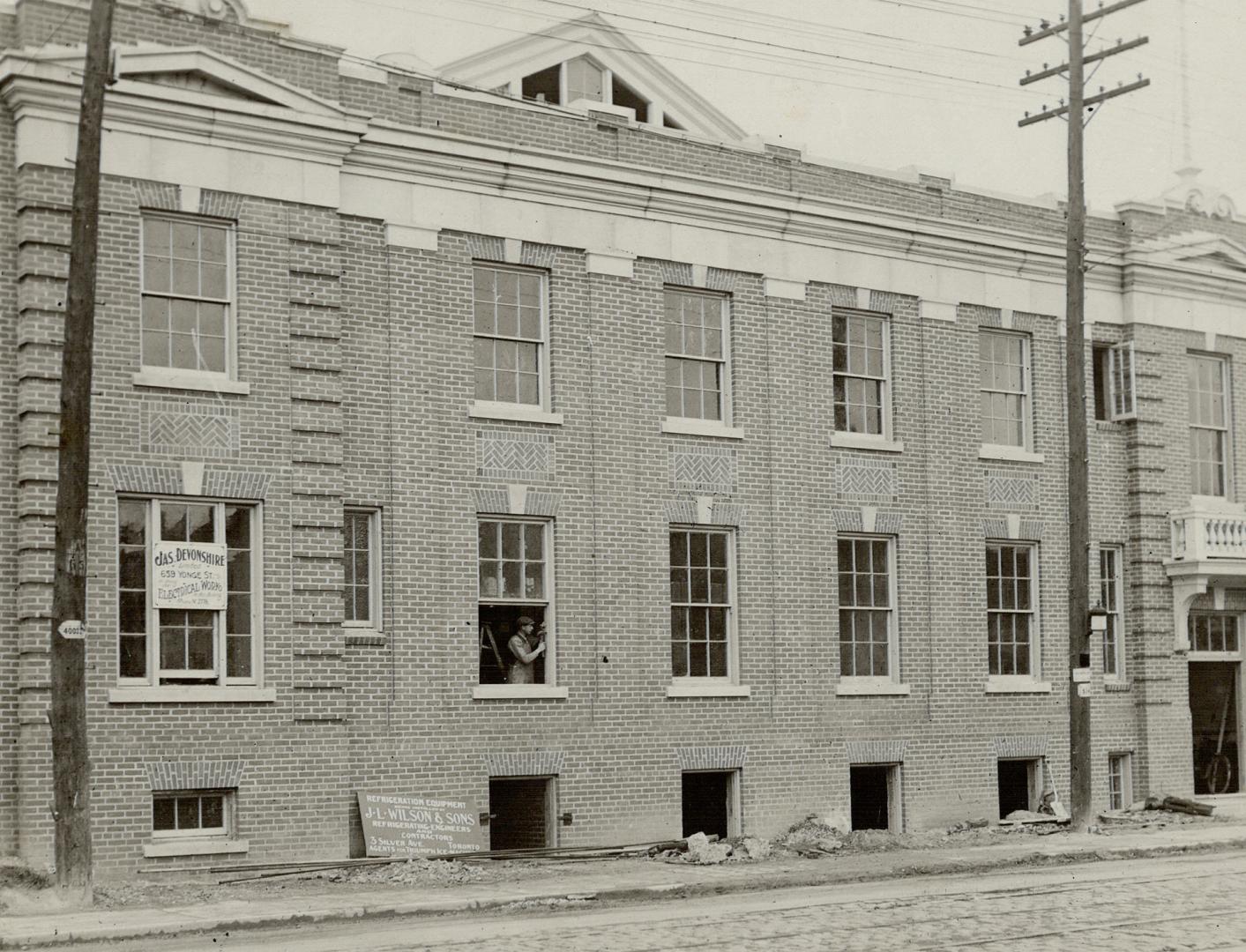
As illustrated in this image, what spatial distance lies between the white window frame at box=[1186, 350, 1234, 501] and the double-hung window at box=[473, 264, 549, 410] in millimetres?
12818

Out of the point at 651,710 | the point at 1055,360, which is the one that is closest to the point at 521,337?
the point at 651,710

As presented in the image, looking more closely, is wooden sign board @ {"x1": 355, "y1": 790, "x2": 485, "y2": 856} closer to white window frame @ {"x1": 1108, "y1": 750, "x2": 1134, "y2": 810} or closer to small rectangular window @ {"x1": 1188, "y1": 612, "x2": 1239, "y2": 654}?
white window frame @ {"x1": 1108, "y1": 750, "x2": 1134, "y2": 810}

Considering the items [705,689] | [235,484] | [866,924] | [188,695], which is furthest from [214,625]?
[866,924]

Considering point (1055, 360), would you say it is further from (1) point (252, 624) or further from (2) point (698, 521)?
(1) point (252, 624)

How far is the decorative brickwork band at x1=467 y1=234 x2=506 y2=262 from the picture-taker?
23047mm

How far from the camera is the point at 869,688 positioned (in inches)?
1032

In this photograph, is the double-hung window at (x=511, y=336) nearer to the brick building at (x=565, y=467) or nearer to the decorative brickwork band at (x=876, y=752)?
the brick building at (x=565, y=467)

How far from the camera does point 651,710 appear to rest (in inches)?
946

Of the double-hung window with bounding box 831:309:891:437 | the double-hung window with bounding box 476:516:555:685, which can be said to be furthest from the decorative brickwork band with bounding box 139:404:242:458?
the double-hung window with bounding box 831:309:891:437

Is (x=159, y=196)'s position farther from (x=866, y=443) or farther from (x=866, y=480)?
(x=866, y=480)

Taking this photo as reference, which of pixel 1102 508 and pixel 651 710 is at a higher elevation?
pixel 1102 508

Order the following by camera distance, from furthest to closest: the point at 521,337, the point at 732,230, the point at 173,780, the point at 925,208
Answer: the point at 925,208 < the point at 732,230 < the point at 521,337 < the point at 173,780

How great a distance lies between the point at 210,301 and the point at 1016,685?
46.3 ft

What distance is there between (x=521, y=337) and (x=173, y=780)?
290 inches
